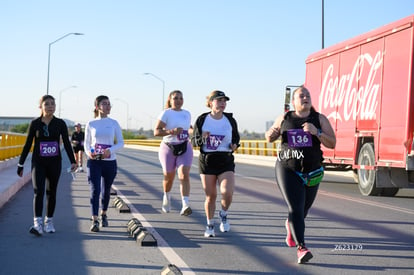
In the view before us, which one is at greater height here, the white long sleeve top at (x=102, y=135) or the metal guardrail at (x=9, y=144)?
the white long sleeve top at (x=102, y=135)

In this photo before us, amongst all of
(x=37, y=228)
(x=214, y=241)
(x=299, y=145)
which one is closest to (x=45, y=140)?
(x=37, y=228)

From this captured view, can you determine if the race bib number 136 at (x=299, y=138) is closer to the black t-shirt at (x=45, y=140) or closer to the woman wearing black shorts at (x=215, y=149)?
the woman wearing black shorts at (x=215, y=149)

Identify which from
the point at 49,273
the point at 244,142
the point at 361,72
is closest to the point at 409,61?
the point at 361,72

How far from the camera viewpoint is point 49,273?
6387 mm

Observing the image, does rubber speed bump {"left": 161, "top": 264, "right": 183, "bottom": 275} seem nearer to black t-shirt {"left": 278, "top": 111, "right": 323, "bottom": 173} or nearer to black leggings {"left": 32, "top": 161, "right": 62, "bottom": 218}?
black t-shirt {"left": 278, "top": 111, "right": 323, "bottom": 173}

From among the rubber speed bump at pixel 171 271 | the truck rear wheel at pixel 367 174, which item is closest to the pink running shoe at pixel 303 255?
the rubber speed bump at pixel 171 271

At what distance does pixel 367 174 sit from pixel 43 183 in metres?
8.25

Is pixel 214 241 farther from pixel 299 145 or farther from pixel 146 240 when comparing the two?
pixel 299 145

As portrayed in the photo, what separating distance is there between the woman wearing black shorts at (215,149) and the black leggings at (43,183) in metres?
1.85

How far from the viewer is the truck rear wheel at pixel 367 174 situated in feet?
47.1

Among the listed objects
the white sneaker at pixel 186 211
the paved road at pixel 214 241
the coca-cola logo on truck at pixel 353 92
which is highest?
the coca-cola logo on truck at pixel 353 92

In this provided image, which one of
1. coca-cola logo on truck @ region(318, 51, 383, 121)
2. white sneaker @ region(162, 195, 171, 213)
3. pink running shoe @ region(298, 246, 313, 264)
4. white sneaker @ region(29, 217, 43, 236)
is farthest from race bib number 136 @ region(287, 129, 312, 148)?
coca-cola logo on truck @ region(318, 51, 383, 121)

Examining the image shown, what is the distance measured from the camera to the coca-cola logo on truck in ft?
46.6

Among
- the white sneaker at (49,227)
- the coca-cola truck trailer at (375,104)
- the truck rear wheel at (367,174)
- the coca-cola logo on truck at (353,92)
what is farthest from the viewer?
the truck rear wheel at (367,174)
